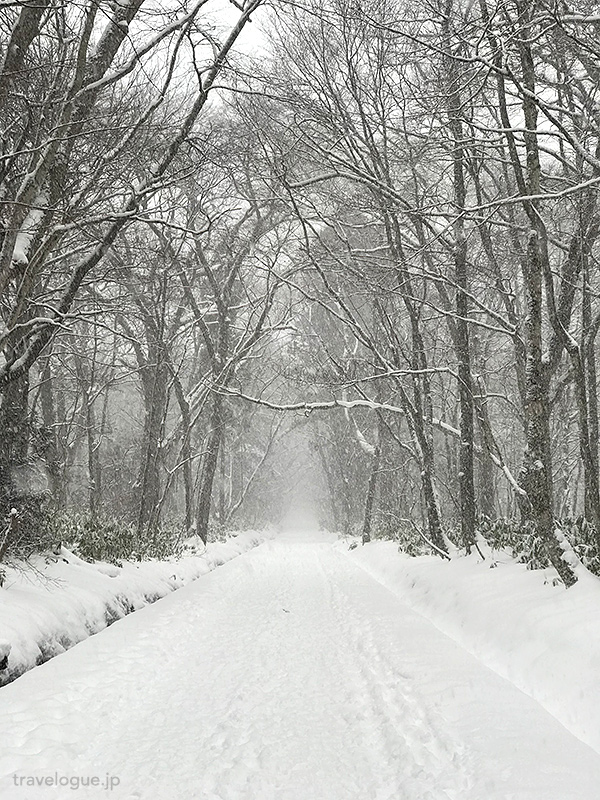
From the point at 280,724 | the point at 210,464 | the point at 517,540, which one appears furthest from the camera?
the point at 210,464

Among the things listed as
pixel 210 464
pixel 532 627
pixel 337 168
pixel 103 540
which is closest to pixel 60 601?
pixel 103 540

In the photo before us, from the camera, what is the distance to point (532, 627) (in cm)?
492

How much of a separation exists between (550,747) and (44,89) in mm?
7295

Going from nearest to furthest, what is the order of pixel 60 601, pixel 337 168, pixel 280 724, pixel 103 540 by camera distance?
pixel 280 724, pixel 60 601, pixel 103 540, pixel 337 168

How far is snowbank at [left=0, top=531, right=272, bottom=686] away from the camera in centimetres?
459

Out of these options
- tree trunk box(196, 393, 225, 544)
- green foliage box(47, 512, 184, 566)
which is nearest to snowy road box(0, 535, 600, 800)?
green foliage box(47, 512, 184, 566)

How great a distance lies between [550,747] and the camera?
327 centimetres

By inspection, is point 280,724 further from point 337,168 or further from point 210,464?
point 210,464

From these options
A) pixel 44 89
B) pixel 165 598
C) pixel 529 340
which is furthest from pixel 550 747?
pixel 44 89

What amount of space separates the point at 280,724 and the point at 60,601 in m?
3.03

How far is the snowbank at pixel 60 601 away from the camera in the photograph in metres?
4.59

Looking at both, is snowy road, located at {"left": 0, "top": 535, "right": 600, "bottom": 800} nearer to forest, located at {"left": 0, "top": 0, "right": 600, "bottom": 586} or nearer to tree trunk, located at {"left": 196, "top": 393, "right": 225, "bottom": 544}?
forest, located at {"left": 0, "top": 0, "right": 600, "bottom": 586}

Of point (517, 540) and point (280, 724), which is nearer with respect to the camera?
point (280, 724)

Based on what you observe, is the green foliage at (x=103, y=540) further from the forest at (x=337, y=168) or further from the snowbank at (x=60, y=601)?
the snowbank at (x=60, y=601)
